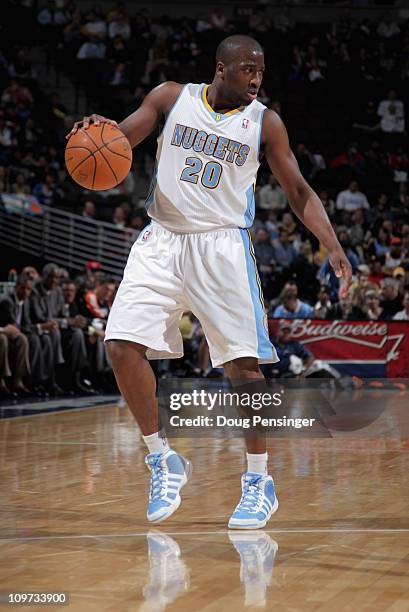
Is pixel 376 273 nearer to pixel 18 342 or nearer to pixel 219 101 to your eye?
pixel 18 342

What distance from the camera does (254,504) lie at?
145 inches

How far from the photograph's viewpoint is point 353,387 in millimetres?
11711

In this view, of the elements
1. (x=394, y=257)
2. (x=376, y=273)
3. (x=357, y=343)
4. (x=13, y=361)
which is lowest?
(x=13, y=361)

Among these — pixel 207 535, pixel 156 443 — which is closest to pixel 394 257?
pixel 156 443

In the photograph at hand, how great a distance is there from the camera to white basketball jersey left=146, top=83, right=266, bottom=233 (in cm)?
382

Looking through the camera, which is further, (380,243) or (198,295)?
(380,243)

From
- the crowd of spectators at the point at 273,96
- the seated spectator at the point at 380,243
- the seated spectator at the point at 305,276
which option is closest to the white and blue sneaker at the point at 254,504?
the seated spectator at the point at 305,276

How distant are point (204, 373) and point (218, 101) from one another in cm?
863

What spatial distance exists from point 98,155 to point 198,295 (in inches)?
26.2

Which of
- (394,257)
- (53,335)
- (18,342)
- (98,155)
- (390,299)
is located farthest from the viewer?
(394,257)

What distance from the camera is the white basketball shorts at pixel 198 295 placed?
12.3ft

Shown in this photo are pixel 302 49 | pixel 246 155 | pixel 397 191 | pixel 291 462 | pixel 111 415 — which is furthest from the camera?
pixel 302 49

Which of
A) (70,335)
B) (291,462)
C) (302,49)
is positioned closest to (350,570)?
(291,462)

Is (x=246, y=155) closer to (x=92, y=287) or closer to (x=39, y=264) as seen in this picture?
(x=92, y=287)
